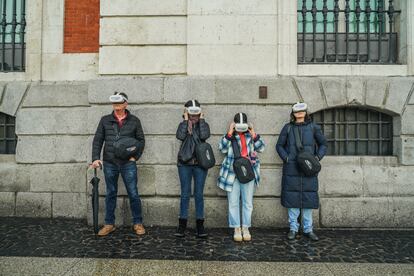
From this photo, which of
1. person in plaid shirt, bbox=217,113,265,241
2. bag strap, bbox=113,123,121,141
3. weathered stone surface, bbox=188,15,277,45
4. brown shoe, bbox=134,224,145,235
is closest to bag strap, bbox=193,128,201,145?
person in plaid shirt, bbox=217,113,265,241

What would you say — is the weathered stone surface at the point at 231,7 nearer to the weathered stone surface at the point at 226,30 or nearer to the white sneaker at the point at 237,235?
the weathered stone surface at the point at 226,30

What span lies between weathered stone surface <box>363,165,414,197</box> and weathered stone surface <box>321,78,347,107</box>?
4.44 ft

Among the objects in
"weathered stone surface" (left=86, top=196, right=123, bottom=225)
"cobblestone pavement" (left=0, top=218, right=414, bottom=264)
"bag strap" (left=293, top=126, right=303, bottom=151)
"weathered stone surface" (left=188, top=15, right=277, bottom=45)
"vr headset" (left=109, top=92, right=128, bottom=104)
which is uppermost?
"weathered stone surface" (left=188, top=15, right=277, bottom=45)

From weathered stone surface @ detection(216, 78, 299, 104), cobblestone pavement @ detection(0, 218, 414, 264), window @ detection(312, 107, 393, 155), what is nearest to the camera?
cobblestone pavement @ detection(0, 218, 414, 264)

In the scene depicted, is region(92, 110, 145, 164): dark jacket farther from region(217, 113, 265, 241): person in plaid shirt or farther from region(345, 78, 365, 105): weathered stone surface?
region(345, 78, 365, 105): weathered stone surface

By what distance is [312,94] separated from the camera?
236 inches

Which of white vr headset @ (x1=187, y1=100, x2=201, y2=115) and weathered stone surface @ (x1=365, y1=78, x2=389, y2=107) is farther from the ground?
weathered stone surface @ (x1=365, y1=78, x2=389, y2=107)

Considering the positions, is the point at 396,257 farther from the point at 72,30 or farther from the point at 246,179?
the point at 72,30

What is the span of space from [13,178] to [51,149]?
0.99m

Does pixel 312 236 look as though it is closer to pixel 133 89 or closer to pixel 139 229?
pixel 139 229

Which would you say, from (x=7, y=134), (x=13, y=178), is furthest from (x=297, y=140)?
(x=7, y=134)

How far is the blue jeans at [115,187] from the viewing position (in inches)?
211

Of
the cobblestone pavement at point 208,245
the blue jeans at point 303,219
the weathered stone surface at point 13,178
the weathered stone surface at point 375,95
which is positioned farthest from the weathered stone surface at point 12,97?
the weathered stone surface at point 375,95

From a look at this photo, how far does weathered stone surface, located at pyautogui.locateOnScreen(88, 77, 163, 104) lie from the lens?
6.02 meters
